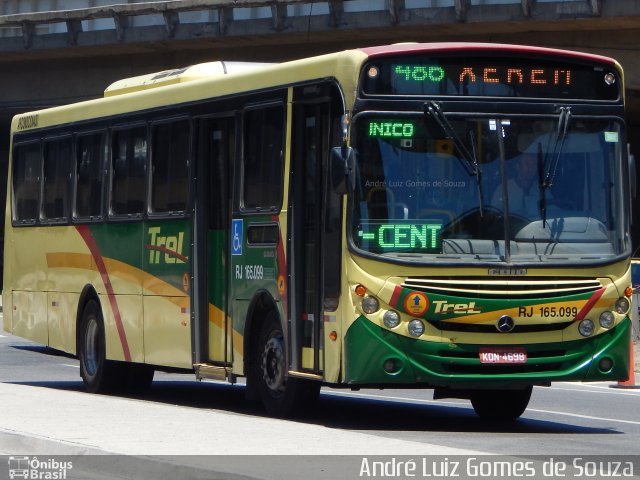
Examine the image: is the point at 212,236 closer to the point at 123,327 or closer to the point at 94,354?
the point at 123,327

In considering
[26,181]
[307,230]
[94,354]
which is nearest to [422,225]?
[307,230]

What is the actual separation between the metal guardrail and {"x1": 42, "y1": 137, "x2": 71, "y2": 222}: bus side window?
14.4 m

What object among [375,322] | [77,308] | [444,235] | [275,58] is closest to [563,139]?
[444,235]

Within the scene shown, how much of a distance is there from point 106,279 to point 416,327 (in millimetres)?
5913

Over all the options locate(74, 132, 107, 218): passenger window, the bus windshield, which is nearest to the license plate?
the bus windshield

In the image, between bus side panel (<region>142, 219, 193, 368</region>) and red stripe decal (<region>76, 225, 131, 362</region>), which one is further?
red stripe decal (<region>76, 225, 131, 362</region>)

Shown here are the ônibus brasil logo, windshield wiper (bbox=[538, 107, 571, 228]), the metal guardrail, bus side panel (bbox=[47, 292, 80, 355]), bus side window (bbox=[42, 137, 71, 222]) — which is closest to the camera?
the ônibus brasil logo

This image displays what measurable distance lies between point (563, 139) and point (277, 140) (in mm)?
2629

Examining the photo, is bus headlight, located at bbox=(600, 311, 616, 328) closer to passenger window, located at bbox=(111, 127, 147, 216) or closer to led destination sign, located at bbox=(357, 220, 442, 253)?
led destination sign, located at bbox=(357, 220, 442, 253)

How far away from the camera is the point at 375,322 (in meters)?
13.3

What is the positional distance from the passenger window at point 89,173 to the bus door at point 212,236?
2605 mm

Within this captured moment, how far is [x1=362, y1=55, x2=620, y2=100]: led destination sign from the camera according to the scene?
13680mm

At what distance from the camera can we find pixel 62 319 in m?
19.4

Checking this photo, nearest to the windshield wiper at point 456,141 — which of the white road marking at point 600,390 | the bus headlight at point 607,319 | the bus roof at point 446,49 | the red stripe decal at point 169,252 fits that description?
the bus roof at point 446,49
